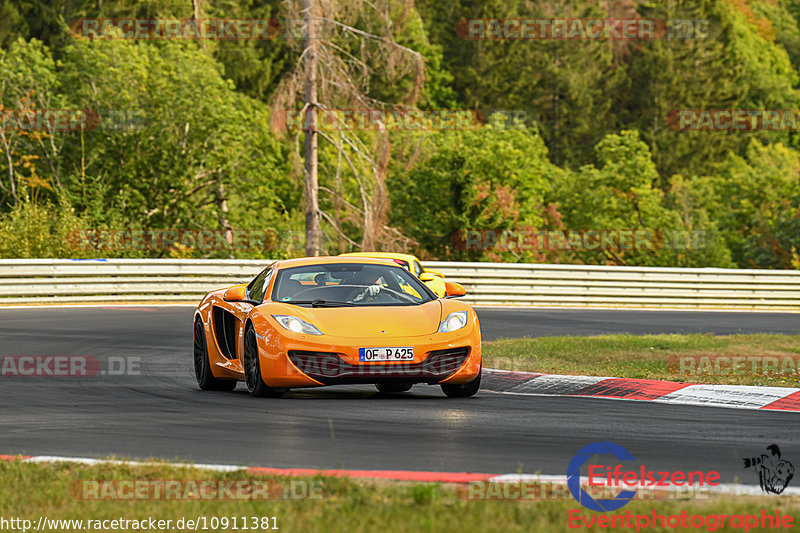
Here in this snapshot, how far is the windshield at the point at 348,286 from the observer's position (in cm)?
1145

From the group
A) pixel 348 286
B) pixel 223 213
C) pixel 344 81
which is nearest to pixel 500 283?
pixel 344 81

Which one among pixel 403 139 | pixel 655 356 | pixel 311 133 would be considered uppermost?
pixel 311 133

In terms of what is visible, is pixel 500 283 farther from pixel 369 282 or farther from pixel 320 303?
pixel 320 303

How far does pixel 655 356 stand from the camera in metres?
15.3

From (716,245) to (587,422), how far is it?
45017 mm

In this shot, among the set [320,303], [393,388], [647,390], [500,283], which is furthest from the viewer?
[500,283]

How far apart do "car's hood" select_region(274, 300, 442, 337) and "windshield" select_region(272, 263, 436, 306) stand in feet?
0.76

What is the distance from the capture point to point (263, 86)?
63344 mm

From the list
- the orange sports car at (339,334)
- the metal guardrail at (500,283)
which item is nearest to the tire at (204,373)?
the orange sports car at (339,334)

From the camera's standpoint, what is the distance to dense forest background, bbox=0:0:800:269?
1184 inches

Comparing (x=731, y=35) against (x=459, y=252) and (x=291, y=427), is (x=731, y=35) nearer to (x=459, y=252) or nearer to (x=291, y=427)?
(x=459, y=252)

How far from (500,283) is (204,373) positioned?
17.6 meters

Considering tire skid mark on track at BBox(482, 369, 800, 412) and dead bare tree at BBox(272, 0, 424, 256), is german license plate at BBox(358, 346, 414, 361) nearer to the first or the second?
tire skid mark on track at BBox(482, 369, 800, 412)

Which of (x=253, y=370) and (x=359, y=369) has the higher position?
(x=359, y=369)
